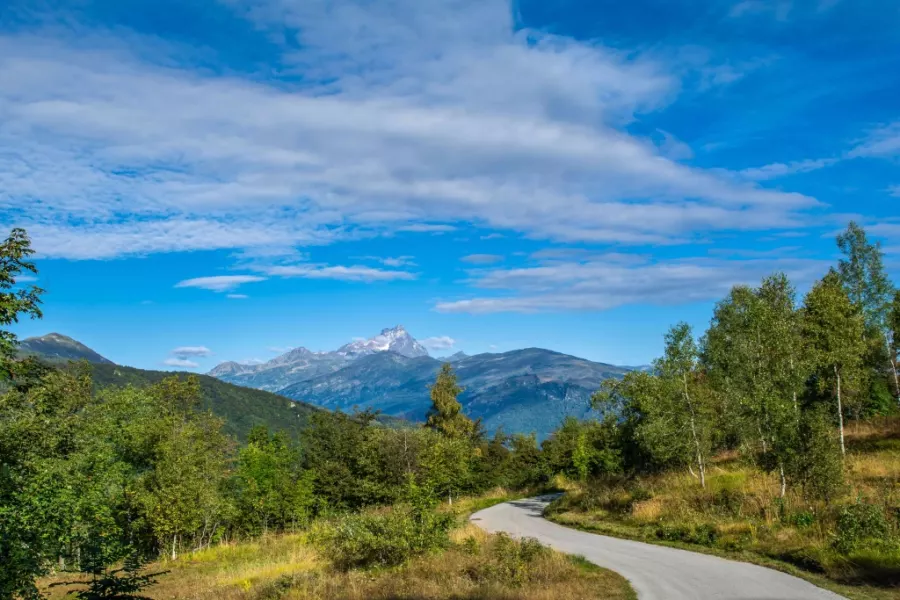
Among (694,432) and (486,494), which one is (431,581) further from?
(486,494)

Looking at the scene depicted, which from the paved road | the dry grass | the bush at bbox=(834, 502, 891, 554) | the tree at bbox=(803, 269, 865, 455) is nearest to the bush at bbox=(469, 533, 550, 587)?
the dry grass

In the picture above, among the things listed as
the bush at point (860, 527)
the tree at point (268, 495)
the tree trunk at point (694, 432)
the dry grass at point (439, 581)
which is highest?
the tree trunk at point (694, 432)

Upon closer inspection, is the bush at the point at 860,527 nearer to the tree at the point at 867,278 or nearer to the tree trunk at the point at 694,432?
the tree trunk at the point at 694,432

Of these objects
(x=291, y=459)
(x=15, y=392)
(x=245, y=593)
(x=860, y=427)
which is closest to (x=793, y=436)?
(x=245, y=593)

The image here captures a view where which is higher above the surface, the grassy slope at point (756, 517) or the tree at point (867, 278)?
the tree at point (867, 278)

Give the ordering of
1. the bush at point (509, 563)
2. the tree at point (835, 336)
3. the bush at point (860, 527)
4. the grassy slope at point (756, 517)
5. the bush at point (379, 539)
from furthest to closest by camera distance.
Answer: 1. the tree at point (835, 336)
2. the bush at point (379, 539)
3. the bush at point (509, 563)
4. the bush at point (860, 527)
5. the grassy slope at point (756, 517)

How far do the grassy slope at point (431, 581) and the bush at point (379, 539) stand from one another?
0.55m

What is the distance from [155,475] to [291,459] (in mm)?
22692

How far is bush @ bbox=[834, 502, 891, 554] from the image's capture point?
16078 mm

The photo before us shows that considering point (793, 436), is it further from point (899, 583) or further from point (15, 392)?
point (15, 392)

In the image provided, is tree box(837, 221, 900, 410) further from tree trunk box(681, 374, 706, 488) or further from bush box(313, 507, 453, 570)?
bush box(313, 507, 453, 570)

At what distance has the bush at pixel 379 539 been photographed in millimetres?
19203

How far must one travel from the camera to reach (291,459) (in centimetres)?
5500

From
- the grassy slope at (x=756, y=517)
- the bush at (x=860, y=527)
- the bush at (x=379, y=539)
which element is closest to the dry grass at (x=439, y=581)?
the bush at (x=379, y=539)
